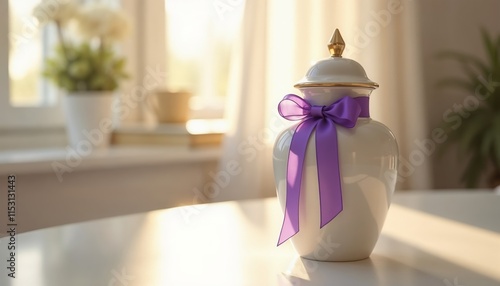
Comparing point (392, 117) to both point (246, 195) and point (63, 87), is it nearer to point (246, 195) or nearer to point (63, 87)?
point (246, 195)

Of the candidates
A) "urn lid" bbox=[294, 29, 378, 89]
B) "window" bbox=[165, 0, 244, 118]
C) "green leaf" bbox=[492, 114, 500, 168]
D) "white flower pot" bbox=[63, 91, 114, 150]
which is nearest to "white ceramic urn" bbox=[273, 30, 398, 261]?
"urn lid" bbox=[294, 29, 378, 89]

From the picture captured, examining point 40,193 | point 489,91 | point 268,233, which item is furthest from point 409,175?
point 268,233

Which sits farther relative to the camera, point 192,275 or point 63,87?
point 63,87

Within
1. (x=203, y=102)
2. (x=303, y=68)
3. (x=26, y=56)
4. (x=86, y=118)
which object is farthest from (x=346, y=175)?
(x=203, y=102)

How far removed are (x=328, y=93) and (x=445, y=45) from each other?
2380mm

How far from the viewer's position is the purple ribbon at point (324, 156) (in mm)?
801

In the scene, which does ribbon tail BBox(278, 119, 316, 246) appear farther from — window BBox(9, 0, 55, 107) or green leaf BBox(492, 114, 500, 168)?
green leaf BBox(492, 114, 500, 168)

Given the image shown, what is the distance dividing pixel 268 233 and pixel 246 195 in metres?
1.06

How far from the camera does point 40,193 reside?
1.67 meters

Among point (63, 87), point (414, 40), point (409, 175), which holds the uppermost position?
point (414, 40)

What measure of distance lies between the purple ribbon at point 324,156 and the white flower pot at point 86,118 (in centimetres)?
122

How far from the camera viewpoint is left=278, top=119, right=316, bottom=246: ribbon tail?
0.81 metres

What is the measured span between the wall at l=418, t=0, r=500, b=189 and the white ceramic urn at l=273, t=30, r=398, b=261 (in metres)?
2.16

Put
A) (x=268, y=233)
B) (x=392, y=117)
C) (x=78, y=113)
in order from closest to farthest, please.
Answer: (x=268, y=233), (x=78, y=113), (x=392, y=117)
